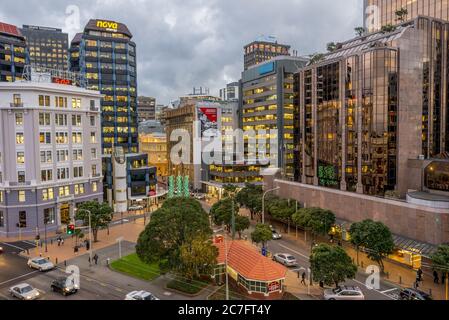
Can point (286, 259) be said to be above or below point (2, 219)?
below

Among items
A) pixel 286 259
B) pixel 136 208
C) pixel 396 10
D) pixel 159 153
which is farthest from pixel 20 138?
→ pixel 396 10

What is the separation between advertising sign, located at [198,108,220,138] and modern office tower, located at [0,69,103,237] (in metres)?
56.1

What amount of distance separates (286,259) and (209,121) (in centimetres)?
8734

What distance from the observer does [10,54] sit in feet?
507

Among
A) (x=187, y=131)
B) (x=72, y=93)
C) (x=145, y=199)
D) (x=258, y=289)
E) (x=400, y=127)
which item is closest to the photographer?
(x=258, y=289)

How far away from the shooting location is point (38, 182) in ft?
243

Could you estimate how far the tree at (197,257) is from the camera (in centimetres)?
4284

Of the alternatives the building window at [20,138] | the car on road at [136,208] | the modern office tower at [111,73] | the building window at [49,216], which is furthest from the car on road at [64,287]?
the modern office tower at [111,73]

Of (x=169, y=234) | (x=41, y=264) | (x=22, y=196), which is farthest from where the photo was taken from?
(x=22, y=196)

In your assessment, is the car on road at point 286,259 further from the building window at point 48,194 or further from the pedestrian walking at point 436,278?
the building window at point 48,194

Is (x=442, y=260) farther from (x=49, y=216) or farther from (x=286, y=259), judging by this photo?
(x=49, y=216)

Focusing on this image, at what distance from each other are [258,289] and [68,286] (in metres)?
22.2
